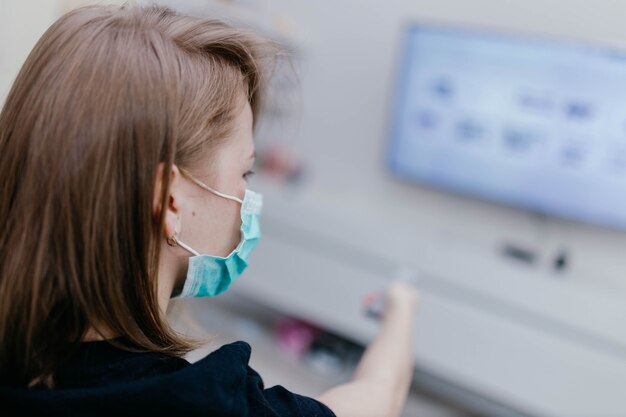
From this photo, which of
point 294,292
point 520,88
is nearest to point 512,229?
point 520,88

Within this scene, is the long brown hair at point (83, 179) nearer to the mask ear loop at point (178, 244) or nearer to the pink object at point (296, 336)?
the mask ear loop at point (178, 244)

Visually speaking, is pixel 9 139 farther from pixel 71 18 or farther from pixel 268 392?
pixel 268 392

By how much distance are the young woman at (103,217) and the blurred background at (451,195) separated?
1.04m

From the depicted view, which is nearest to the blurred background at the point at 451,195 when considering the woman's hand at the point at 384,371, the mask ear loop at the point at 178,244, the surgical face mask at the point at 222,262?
the woman's hand at the point at 384,371

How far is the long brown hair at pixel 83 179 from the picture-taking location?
672 mm

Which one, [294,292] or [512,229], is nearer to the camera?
[512,229]

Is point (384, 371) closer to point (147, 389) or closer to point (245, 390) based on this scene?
point (245, 390)

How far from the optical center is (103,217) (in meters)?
0.68

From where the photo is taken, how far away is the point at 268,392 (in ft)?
2.53

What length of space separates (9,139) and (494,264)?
177 cm

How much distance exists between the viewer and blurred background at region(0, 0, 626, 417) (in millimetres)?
1958

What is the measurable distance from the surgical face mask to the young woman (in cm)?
12

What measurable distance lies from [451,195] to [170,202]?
1.87 metres

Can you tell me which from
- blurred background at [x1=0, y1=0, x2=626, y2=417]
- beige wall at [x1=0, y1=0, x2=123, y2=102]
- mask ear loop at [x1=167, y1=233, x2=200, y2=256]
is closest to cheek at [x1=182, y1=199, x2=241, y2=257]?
mask ear loop at [x1=167, y1=233, x2=200, y2=256]
